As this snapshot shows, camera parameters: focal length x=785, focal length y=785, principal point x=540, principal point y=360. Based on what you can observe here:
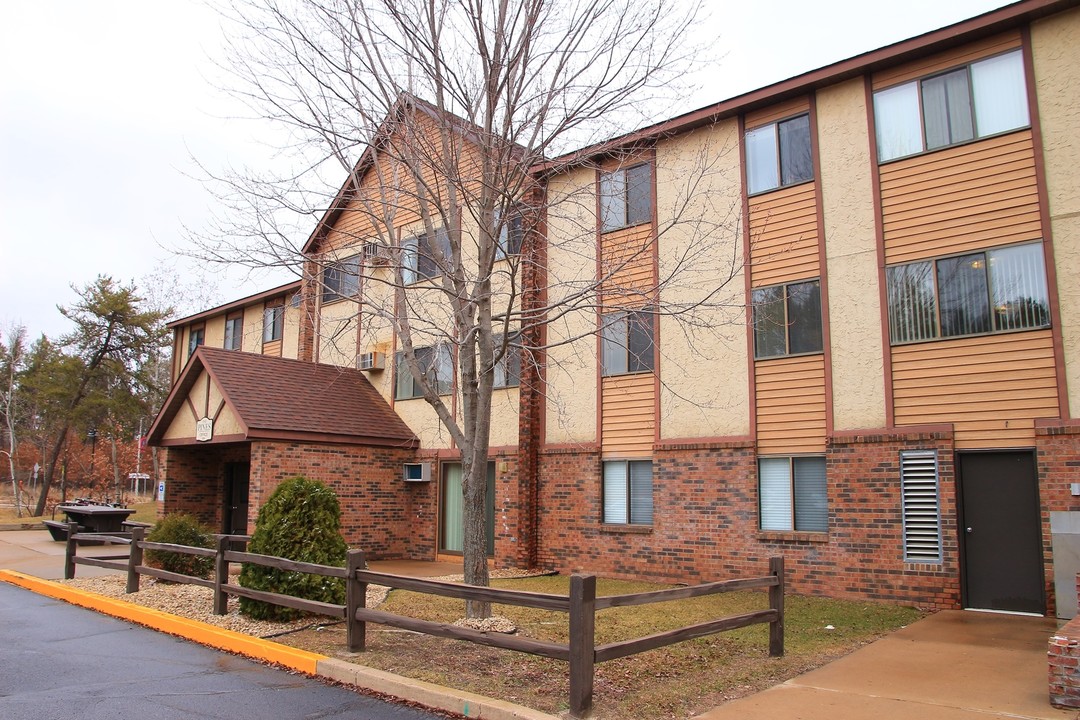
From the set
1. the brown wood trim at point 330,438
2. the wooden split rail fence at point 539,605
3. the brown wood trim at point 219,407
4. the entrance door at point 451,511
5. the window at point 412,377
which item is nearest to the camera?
the wooden split rail fence at point 539,605

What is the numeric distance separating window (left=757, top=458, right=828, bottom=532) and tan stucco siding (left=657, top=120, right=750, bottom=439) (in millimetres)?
838

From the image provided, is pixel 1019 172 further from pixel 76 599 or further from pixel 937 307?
pixel 76 599

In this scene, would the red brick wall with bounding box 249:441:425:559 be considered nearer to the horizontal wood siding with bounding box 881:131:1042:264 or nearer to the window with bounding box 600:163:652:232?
the window with bounding box 600:163:652:232

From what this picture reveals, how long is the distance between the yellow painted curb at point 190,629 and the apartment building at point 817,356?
3791 millimetres

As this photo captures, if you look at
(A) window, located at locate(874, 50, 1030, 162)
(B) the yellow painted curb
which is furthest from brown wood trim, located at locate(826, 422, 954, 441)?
(B) the yellow painted curb

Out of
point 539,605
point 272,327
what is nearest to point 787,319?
point 539,605

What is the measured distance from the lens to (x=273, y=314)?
2445 centimetres

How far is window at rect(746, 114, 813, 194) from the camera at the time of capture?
13297 mm

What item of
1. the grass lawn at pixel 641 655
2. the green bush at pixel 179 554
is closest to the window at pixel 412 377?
the green bush at pixel 179 554

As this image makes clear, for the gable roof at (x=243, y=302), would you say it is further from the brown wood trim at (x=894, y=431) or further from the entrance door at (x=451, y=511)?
the brown wood trim at (x=894, y=431)

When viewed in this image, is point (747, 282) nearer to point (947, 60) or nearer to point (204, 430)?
point (947, 60)

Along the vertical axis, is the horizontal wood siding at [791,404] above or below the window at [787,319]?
below

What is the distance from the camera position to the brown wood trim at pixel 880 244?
1177 cm

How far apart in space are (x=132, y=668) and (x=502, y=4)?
27.2ft
